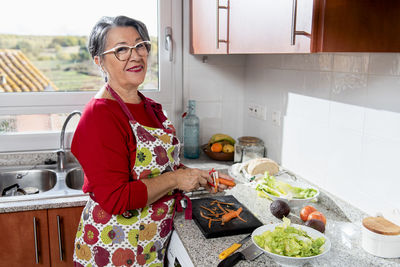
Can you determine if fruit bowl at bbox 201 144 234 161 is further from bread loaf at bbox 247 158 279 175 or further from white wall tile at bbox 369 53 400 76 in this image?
white wall tile at bbox 369 53 400 76

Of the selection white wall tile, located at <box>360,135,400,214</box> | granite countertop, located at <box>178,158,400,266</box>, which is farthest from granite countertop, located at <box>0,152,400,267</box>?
white wall tile, located at <box>360,135,400,214</box>

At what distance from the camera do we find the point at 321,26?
1029 millimetres

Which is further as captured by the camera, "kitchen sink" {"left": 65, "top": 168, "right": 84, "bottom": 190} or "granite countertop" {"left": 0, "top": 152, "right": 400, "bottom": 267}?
"kitchen sink" {"left": 65, "top": 168, "right": 84, "bottom": 190}

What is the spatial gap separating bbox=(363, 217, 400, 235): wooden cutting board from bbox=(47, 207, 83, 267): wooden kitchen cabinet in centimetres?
119

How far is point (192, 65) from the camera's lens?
237 cm

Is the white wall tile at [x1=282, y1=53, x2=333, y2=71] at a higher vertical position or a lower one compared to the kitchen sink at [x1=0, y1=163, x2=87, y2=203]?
higher

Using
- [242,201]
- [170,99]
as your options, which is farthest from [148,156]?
[170,99]

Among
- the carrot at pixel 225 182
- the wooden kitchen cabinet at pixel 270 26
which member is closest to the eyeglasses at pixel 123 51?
the wooden kitchen cabinet at pixel 270 26

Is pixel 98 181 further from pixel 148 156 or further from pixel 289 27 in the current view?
pixel 289 27

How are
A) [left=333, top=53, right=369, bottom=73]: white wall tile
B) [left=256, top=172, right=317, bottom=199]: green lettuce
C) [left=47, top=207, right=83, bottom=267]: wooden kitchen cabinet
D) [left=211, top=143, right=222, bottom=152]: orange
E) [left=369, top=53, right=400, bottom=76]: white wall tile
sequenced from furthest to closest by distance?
[left=211, top=143, right=222, bottom=152]: orange, [left=47, top=207, right=83, bottom=267]: wooden kitchen cabinet, [left=256, top=172, right=317, bottom=199]: green lettuce, [left=333, top=53, right=369, bottom=73]: white wall tile, [left=369, top=53, right=400, bottom=76]: white wall tile

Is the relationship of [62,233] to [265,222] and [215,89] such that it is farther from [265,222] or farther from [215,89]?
[215,89]

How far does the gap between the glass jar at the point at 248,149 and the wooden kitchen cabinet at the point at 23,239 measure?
1010 mm

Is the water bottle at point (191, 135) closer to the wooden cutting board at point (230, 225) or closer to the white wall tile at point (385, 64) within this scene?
the wooden cutting board at point (230, 225)

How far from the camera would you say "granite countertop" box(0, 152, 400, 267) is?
3.87 ft
